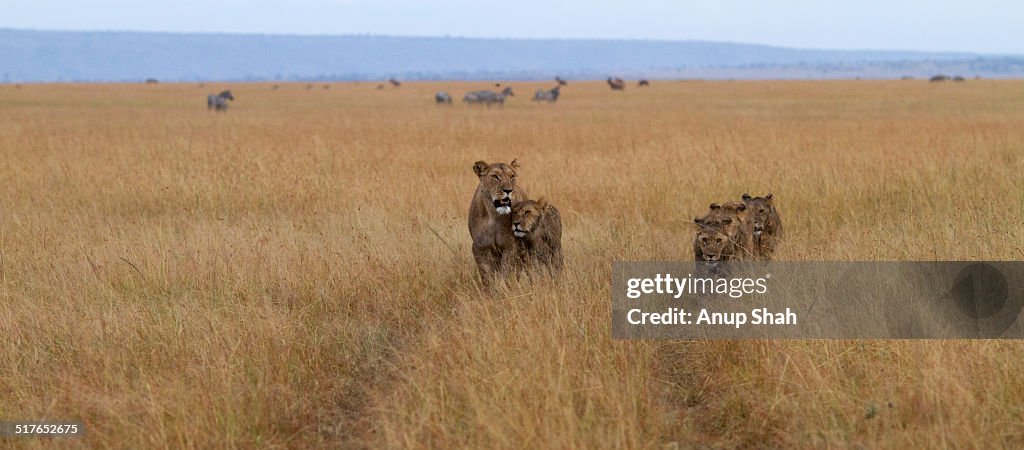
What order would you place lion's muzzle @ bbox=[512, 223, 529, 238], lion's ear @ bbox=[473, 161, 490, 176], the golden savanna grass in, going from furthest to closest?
1. lion's ear @ bbox=[473, 161, 490, 176]
2. lion's muzzle @ bbox=[512, 223, 529, 238]
3. the golden savanna grass

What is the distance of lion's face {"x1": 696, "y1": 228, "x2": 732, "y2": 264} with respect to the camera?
673cm

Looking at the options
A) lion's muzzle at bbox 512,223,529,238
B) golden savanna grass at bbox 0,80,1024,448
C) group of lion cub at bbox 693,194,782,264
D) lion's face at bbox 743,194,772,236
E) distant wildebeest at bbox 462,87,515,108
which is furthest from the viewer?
distant wildebeest at bbox 462,87,515,108

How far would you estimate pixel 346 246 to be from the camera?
919cm

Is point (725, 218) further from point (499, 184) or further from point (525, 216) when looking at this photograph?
point (499, 184)

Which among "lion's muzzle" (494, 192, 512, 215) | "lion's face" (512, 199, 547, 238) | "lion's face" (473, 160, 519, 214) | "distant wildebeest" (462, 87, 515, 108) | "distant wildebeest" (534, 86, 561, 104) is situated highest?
"distant wildebeest" (534, 86, 561, 104)

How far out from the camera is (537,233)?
23.2 feet

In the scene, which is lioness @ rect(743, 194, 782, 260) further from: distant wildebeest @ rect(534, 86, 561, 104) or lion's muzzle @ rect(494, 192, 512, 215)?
distant wildebeest @ rect(534, 86, 561, 104)

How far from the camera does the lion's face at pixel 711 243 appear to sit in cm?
673

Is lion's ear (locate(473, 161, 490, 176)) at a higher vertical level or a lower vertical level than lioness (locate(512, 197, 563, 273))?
higher

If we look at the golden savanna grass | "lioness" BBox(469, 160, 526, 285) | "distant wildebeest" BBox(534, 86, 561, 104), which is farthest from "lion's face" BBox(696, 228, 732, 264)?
"distant wildebeest" BBox(534, 86, 561, 104)

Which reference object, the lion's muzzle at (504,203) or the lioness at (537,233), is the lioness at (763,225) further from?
the lion's muzzle at (504,203)

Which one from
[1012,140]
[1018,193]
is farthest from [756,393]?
[1012,140]

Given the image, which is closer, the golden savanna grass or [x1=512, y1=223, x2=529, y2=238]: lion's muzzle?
the golden savanna grass

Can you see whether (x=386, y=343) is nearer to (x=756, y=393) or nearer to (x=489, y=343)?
(x=489, y=343)
